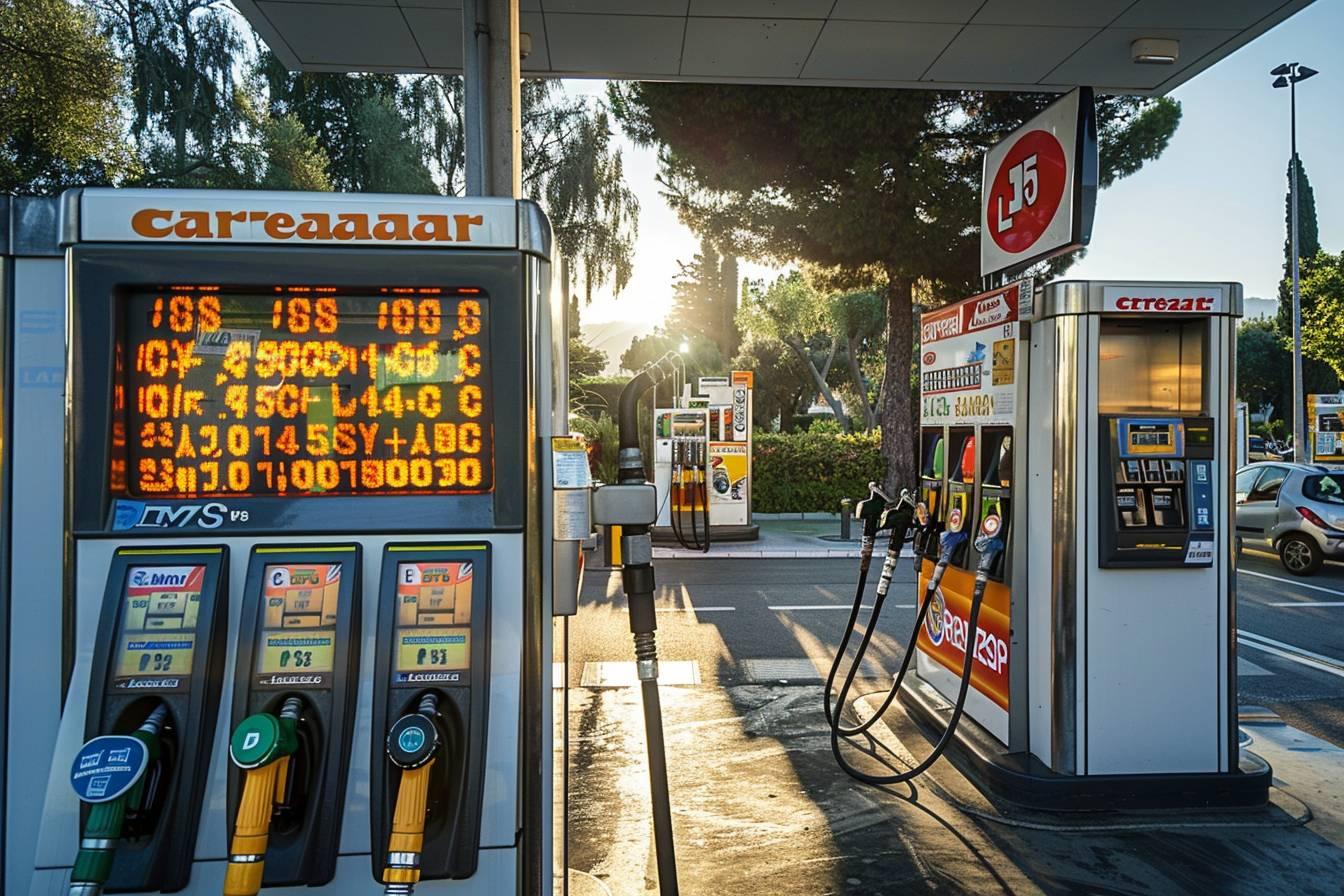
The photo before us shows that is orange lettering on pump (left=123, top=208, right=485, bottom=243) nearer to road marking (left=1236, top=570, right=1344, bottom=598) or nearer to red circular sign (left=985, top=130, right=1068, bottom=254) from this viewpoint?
red circular sign (left=985, top=130, right=1068, bottom=254)

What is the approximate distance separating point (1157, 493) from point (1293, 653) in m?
4.65

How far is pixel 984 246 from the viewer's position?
19.2 ft

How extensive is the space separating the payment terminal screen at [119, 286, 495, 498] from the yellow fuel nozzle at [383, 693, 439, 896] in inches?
25.6

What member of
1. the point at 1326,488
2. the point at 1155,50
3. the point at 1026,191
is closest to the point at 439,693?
the point at 1026,191

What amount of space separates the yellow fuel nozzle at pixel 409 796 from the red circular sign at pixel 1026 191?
4184 millimetres

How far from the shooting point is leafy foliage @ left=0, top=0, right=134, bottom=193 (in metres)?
15.6

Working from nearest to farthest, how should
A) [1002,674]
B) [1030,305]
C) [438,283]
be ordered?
[438,283]
[1030,305]
[1002,674]

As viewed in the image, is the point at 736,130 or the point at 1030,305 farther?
the point at 736,130

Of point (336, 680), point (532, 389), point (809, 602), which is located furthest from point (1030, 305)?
point (809, 602)

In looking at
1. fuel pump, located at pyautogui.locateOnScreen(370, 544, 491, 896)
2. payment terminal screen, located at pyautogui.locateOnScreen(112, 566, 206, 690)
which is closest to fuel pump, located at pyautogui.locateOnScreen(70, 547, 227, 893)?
payment terminal screen, located at pyautogui.locateOnScreen(112, 566, 206, 690)

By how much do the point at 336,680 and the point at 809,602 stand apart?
8.05 m

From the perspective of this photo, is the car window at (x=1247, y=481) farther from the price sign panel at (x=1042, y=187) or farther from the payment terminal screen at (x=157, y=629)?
the payment terminal screen at (x=157, y=629)

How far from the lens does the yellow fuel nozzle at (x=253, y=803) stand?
2.22m

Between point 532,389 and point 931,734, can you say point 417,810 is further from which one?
point 931,734
